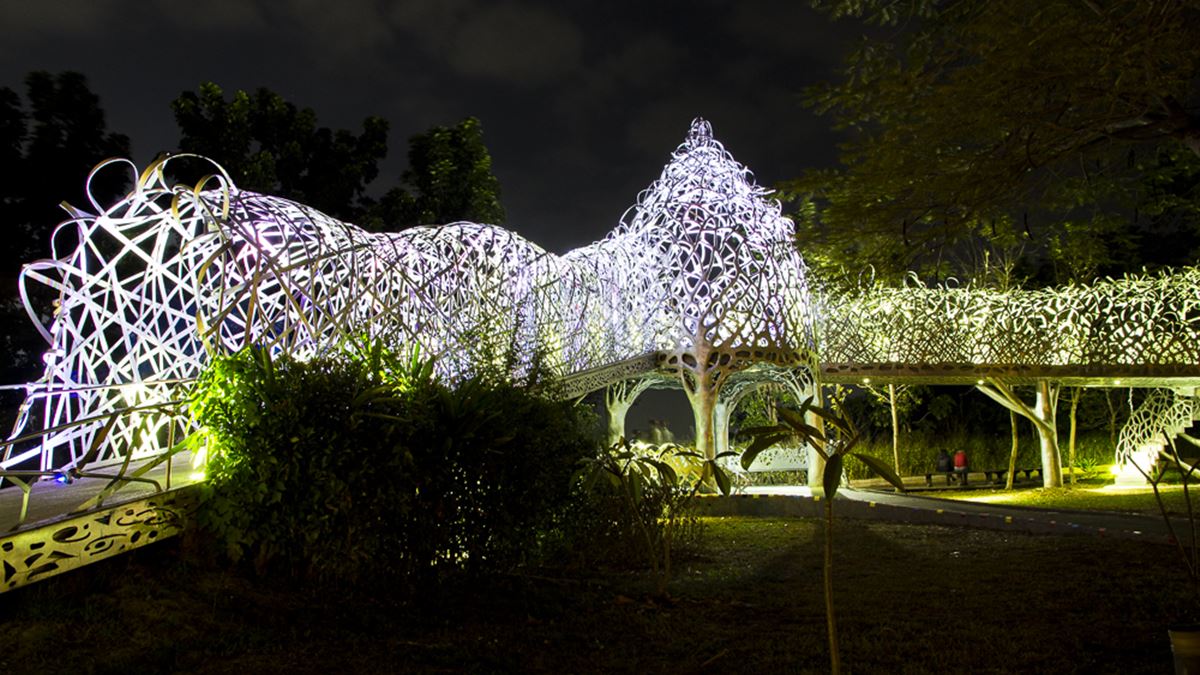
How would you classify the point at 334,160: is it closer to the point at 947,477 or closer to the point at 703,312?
the point at 703,312

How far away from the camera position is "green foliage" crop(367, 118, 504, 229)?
2039 cm

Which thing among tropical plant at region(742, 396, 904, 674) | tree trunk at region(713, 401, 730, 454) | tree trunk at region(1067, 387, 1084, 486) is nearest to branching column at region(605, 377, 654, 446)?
tree trunk at region(713, 401, 730, 454)

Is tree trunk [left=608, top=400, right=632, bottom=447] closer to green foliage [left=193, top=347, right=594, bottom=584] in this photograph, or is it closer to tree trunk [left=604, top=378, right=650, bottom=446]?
tree trunk [left=604, top=378, right=650, bottom=446]

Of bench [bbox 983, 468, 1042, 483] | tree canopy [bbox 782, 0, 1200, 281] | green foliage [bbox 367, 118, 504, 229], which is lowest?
bench [bbox 983, 468, 1042, 483]

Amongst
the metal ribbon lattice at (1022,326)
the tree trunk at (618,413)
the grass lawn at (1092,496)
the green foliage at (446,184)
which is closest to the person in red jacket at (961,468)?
the grass lawn at (1092,496)

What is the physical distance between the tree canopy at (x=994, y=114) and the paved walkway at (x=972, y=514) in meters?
3.74

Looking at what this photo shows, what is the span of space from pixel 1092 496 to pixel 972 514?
6.94 meters

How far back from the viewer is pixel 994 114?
6.29 metres

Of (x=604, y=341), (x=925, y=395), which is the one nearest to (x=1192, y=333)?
(x=925, y=395)

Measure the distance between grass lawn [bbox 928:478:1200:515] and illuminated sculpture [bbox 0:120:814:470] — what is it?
503 cm

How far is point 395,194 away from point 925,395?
17430 millimetres

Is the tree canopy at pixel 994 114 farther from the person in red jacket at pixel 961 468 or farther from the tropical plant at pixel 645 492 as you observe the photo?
the person in red jacket at pixel 961 468

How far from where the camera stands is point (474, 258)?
10086 mm

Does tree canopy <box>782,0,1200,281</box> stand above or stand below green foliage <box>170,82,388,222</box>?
below
